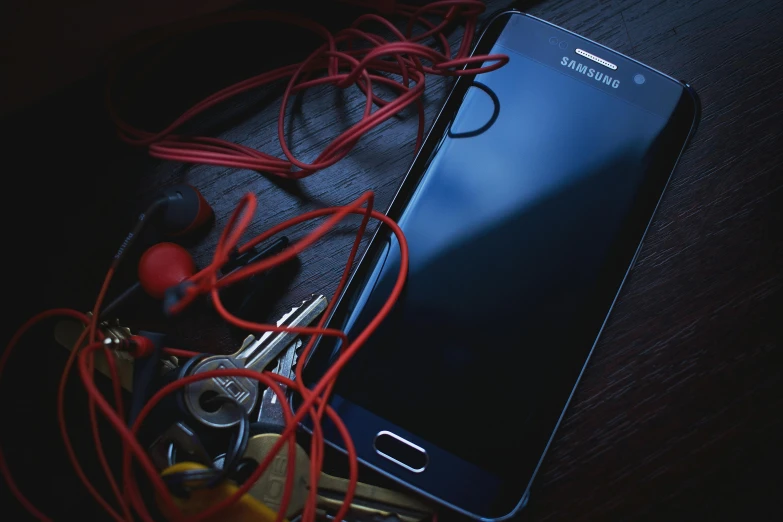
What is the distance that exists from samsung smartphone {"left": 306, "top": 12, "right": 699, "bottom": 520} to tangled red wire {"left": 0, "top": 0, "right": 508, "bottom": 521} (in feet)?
0.10

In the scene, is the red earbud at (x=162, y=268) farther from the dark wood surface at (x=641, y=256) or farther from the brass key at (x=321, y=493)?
the brass key at (x=321, y=493)

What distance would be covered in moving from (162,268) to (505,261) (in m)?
0.33

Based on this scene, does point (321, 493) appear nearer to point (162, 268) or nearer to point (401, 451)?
point (401, 451)

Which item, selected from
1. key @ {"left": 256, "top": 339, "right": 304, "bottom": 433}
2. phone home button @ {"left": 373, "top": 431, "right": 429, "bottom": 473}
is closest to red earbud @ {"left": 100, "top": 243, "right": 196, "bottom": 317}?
key @ {"left": 256, "top": 339, "right": 304, "bottom": 433}

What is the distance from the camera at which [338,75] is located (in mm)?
525

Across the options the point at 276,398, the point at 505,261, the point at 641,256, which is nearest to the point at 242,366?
the point at 276,398

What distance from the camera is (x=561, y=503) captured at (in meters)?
0.52

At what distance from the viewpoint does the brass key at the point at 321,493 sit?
500 mm

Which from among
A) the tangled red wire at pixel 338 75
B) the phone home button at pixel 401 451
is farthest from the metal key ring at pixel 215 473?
the tangled red wire at pixel 338 75

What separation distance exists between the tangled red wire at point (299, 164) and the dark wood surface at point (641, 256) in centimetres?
2

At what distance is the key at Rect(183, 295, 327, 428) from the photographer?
0.50m

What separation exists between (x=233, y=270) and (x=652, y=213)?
0.41 m

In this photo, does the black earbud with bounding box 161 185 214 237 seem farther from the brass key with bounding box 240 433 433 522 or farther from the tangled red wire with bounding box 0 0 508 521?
the brass key with bounding box 240 433 433 522

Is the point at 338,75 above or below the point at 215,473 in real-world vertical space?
above
